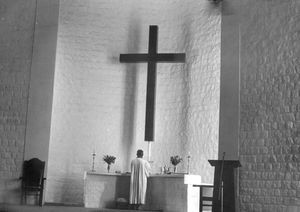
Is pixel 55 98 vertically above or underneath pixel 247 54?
underneath

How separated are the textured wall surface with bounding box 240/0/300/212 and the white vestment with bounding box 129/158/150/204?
2058 mm

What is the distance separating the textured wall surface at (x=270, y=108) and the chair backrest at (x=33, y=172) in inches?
181

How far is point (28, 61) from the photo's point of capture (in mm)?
13242

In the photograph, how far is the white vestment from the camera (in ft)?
37.6

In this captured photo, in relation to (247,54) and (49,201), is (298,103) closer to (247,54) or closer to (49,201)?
(247,54)

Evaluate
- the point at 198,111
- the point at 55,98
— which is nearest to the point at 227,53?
the point at 198,111

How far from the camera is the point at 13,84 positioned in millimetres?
13180

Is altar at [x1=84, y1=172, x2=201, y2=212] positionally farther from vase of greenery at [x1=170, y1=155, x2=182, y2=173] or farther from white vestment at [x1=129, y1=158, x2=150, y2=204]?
vase of greenery at [x1=170, y1=155, x2=182, y2=173]

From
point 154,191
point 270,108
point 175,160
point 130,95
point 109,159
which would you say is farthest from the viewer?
point 130,95

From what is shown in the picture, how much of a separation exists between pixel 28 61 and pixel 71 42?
1.23m

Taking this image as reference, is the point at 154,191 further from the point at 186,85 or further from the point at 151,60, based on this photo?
the point at 151,60

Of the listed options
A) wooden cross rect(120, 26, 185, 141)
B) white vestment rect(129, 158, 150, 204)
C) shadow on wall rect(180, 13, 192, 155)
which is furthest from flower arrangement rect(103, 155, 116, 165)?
shadow on wall rect(180, 13, 192, 155)

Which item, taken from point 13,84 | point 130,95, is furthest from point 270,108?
point 13,84

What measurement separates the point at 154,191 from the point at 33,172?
9.59ft
